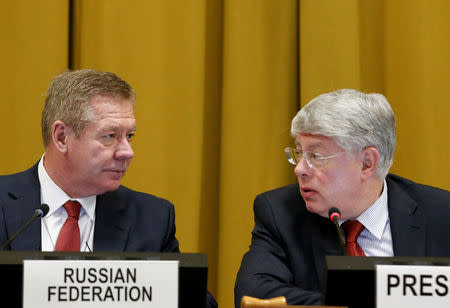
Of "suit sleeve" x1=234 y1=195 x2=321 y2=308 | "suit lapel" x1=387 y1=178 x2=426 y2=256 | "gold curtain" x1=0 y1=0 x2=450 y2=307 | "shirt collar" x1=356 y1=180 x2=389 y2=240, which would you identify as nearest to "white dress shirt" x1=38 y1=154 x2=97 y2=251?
"suit sleeve" x1=234 y1=195 x2=321 y2=308

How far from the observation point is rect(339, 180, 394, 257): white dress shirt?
7.55 ft

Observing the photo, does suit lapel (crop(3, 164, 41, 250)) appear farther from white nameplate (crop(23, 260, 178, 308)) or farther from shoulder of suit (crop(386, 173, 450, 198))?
shoulder of suit (crop(386, 173, 450, 198))

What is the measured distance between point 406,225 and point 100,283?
121cm

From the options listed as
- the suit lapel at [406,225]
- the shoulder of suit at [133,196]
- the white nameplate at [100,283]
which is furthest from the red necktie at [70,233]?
the suit lapel at [406,225]

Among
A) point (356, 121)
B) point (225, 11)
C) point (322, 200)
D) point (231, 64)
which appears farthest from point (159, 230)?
point (225, 11)

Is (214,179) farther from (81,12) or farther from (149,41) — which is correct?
(81,12)

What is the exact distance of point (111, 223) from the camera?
2328 millimetres

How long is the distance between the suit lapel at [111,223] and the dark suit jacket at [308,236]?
429 millimetres

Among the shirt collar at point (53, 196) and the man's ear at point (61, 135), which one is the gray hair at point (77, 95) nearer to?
the man's ear at point (61, 135)

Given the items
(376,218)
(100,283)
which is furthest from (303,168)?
(100,283)

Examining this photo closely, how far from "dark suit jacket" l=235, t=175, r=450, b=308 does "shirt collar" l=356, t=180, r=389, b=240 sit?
0.03m

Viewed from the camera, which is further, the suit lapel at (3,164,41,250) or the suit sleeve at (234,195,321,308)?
the suit lapel at (3,164,41,250)

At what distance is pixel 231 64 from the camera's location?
3025 mm

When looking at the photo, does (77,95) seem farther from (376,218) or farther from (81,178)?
(376,218)
